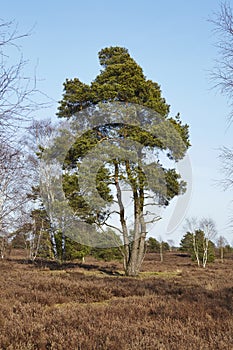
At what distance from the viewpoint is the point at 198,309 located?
6391 millimetres

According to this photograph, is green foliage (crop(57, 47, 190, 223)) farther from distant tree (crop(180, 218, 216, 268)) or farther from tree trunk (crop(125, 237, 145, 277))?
distant tree (crop(180, 218, 216, 268))

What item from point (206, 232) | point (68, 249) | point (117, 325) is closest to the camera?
point (117, 325)

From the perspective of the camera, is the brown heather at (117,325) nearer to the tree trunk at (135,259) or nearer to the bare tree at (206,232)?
the tree trunk at (135,259)

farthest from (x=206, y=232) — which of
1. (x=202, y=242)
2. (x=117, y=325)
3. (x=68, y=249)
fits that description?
(x=117, y=325)

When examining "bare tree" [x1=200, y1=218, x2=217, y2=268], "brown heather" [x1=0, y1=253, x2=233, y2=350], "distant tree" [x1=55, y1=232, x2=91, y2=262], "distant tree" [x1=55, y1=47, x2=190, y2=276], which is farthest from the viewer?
"bare tree" [x1=200, y1=218, x2=217, y2=268]

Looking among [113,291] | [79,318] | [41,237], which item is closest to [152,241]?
[41,237]

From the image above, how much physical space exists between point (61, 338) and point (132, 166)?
43.4 ft

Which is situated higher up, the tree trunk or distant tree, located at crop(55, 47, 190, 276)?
distant tree, located at crop(55, 47, 190, 276)

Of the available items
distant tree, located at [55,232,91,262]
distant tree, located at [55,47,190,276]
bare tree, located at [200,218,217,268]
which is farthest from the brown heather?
bare tree, located at [200,218,217,268]

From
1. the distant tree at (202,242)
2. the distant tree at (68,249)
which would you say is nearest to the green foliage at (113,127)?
the distant tree at (68,249)

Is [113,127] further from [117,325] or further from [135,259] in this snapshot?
[117,325]

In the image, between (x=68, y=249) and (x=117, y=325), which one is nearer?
(x=117, y=325)

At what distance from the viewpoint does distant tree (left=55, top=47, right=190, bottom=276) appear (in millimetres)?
17281

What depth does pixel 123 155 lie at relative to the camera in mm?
16922
